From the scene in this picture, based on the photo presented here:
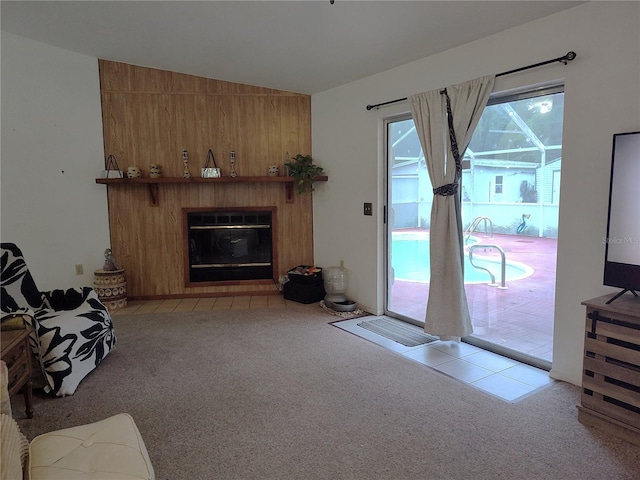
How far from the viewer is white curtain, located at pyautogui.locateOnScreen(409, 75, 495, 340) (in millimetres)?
3230

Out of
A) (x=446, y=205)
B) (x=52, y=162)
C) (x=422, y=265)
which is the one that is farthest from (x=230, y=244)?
(x=446, y=205)

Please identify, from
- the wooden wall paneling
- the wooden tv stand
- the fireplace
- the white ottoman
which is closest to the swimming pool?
the wooden tv stand

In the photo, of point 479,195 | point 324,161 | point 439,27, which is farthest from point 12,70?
point 479,195

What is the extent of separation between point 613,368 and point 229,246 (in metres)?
4.11

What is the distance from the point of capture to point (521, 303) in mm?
3551

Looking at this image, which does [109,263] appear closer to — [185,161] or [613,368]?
[185,161]

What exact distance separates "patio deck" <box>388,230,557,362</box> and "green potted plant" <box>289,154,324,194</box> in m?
2.00

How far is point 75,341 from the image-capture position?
2.80m

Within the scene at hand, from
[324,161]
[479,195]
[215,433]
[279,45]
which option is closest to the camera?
[215,433]

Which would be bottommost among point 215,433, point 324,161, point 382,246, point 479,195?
point 215,433

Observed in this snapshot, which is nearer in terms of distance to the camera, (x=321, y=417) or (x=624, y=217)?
(x=624, y=217)

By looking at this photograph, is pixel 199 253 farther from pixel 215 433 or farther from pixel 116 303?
pixel 215 433

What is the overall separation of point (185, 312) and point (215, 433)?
2.48 metres

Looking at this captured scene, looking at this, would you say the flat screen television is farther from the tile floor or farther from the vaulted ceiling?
the vaulted ceiling
